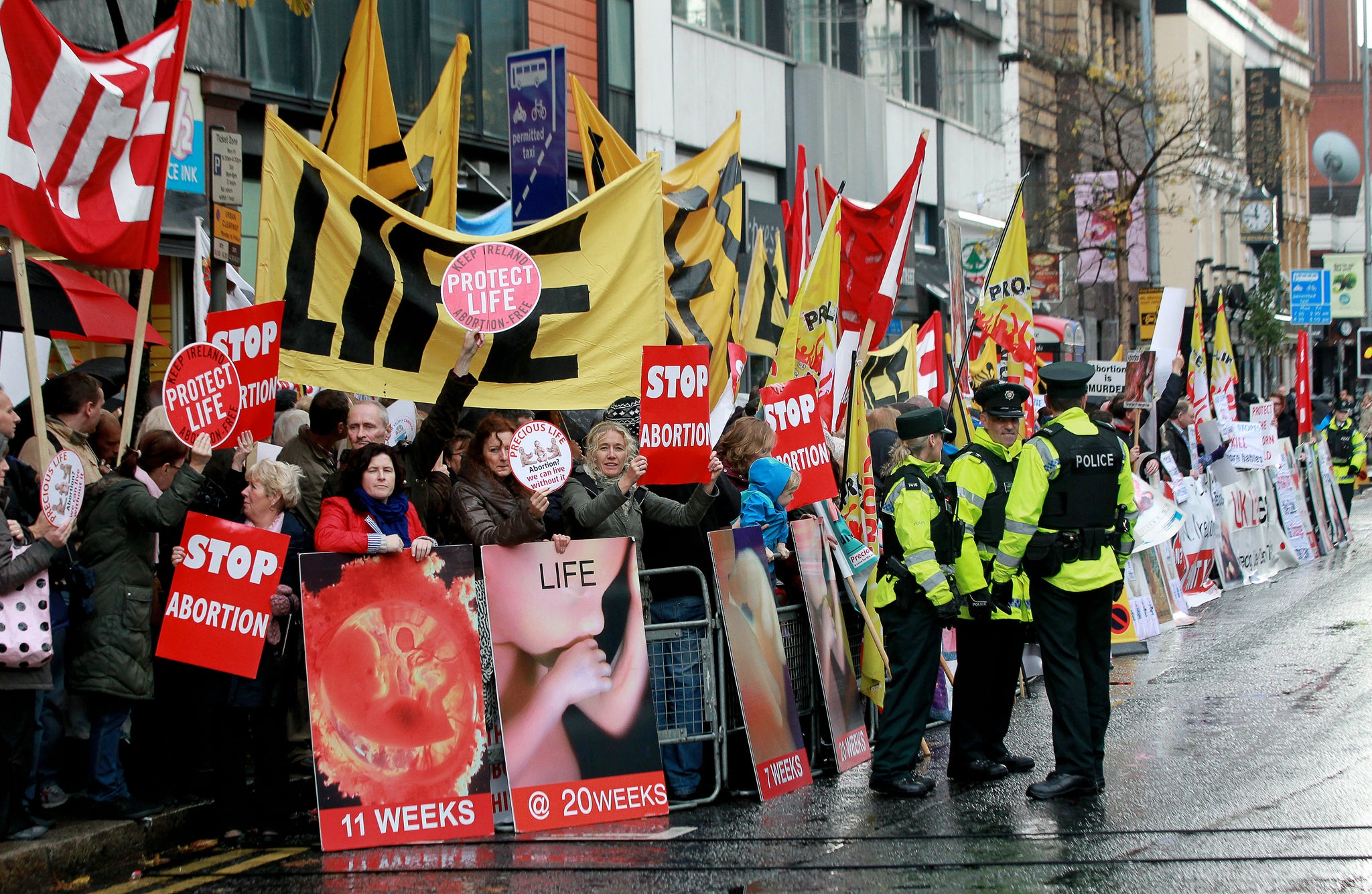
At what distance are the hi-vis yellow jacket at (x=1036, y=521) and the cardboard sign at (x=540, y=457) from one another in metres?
2.19

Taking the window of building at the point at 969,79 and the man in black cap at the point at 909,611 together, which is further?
the window of building at the point at 969,79

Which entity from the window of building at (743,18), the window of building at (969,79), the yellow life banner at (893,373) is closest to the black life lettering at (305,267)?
the yellow life banner at (893,373)

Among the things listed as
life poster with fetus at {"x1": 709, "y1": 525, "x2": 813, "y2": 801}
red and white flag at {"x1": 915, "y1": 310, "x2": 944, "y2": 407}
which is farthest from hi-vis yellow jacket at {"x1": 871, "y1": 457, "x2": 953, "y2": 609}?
red and white flag at {"x1": 915, "y1": 310, "x2": 944, "y2": 407}

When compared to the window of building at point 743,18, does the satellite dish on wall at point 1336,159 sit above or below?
above

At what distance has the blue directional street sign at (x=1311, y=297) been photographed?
46.4 m

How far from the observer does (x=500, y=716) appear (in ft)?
22.5

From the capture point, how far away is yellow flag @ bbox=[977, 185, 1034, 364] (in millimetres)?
12172

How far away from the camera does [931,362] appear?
13.9 metres

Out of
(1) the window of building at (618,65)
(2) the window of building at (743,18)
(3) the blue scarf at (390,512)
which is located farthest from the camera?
(2) the window of building at (743,18)

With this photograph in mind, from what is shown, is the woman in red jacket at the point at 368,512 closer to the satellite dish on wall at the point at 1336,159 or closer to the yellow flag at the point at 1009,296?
the yellow flag at the point at 1009,296

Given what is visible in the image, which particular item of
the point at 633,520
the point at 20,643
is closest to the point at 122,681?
the point at 20,643

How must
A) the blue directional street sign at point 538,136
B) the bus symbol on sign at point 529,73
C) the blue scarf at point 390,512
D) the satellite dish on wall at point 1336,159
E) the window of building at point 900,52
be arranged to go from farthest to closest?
the satellite dish on wall at point 1336,159 < the window of building at point 900,52 < the bus symbol on sign at point 529,73 < the blue directional street sign at point 538,136 < the blue scarf at point 390,512

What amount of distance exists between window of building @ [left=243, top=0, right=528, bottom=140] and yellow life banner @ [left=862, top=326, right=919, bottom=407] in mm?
6079

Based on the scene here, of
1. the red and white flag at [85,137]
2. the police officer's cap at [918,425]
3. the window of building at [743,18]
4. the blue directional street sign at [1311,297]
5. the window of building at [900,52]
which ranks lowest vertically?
the police officer's cap at [918,425]
